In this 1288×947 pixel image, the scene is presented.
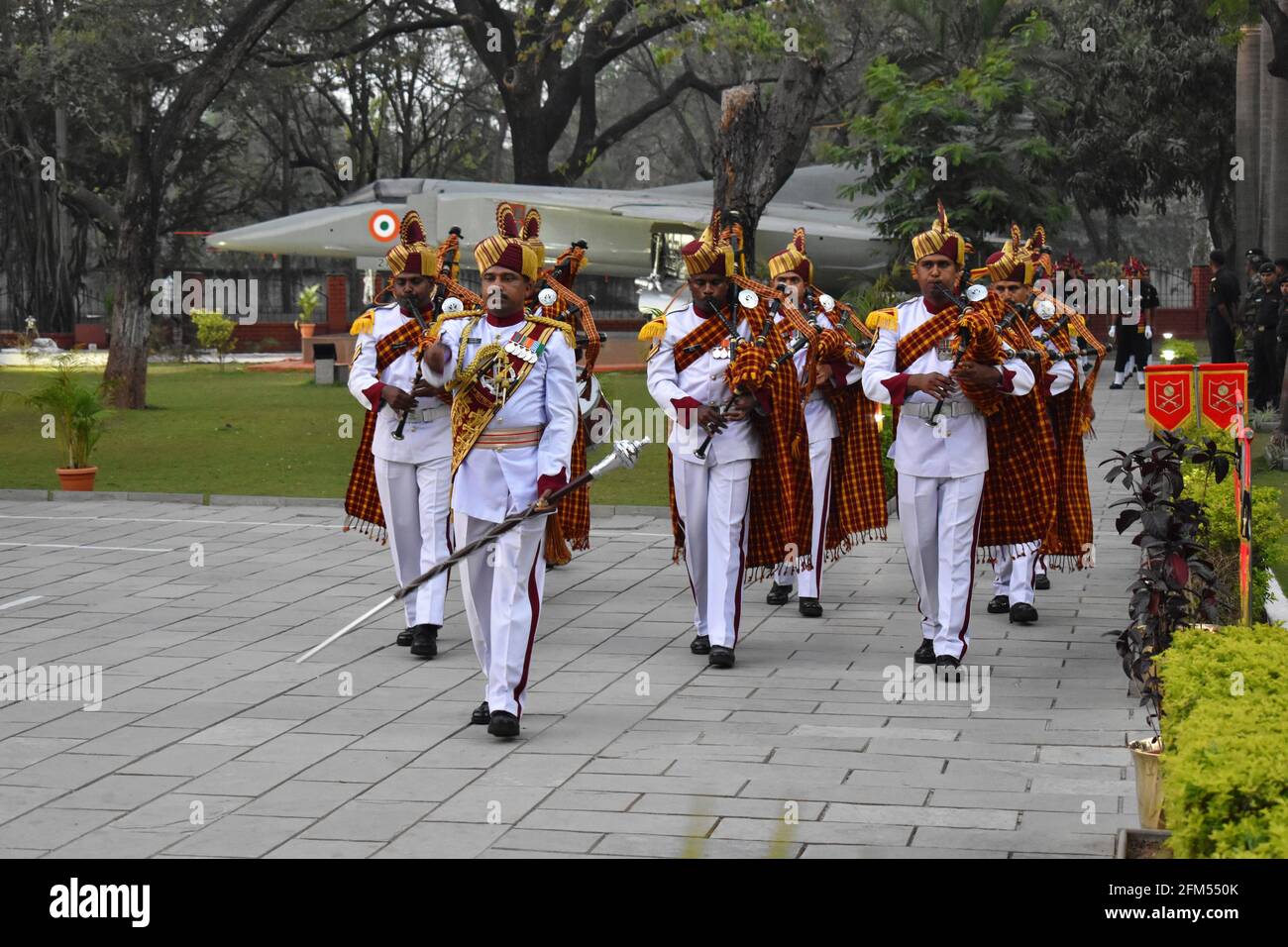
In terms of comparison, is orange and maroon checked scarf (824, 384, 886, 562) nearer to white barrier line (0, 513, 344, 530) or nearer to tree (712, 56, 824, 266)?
white barrier line (0, 513, 344, 530)

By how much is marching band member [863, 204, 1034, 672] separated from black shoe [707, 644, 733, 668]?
0.92m

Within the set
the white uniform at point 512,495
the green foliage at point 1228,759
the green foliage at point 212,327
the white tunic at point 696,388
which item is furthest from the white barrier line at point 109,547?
the green foliage at point 212,327

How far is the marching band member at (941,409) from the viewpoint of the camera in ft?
26.9

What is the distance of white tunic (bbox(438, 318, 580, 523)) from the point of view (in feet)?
23.3

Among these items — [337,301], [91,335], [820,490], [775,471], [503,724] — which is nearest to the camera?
[503,724]

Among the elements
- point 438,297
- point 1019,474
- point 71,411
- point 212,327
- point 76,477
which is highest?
point 212,327

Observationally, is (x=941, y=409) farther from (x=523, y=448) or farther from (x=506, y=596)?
(x=506, y=596)

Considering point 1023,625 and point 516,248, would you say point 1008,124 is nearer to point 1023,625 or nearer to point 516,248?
point 1023,625

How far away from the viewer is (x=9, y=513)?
1409 cm

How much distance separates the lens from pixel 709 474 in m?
8.72

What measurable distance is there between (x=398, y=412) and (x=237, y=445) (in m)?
10.9

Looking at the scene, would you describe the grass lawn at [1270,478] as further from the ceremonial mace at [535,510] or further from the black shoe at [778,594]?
the ceremonial mace at [535,510]

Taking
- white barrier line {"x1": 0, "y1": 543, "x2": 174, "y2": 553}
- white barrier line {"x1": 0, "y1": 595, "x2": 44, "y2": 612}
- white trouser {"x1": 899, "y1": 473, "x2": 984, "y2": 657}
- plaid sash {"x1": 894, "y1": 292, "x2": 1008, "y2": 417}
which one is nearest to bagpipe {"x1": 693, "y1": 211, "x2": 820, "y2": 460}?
plaid sash {"x1": 894, "y1": 292, "x2": 1008, "y2": 417}

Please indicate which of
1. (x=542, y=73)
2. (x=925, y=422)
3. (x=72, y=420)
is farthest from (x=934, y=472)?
(x=542, y=73)
